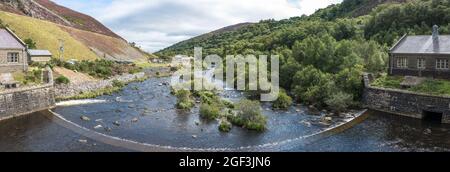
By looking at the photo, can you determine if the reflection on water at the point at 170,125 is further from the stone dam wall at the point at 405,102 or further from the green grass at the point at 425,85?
the green grass at the point at 425,85

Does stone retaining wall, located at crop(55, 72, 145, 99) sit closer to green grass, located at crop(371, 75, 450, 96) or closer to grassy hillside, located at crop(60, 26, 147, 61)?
green grass, located at crop(371, 75, 450, 96)

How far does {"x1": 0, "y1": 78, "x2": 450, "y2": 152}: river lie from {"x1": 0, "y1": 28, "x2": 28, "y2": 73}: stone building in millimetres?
9427

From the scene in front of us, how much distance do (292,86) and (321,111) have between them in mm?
15969

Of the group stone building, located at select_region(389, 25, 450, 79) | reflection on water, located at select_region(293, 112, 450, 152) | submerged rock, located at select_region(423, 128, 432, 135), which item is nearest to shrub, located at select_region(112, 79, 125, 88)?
reflection on water, located at select_region(293, 112, 450, 152)

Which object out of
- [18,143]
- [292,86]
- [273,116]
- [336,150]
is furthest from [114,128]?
[292,86]

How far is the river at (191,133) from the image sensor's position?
35.1 m

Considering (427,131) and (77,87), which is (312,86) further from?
(77,87)

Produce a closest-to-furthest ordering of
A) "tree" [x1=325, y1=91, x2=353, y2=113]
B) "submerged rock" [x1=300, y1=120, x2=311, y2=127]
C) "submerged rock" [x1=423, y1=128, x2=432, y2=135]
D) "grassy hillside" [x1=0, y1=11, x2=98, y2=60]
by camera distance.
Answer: "submerged rock" [x1=423, y1=128, x2=432, y2=135] < "submerged rock" [x1=300, y1=120, x2=311, y2=127] < "tree" [x1=325, y1=91, x2=353, y2=113] < "grassy hillside" [x1=0, y1=11, x2=98, y2=60]

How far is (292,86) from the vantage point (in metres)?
67.6

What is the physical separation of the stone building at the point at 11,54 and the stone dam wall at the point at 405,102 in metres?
45.7

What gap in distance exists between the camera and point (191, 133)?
132 ft

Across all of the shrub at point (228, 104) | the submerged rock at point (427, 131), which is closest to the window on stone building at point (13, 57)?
the shrub at point (228, 104)

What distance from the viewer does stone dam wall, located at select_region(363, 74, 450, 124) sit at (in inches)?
1773
